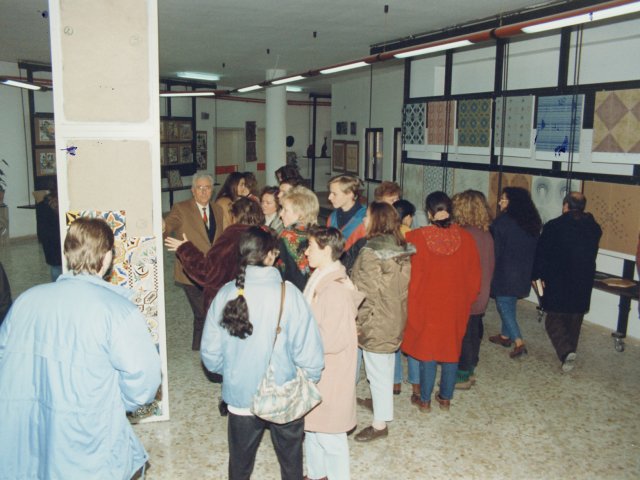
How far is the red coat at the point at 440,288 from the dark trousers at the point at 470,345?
1.80ft

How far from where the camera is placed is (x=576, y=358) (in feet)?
18.1

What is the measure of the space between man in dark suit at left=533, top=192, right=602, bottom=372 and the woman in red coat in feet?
4.36

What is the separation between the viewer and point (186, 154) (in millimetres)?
15742

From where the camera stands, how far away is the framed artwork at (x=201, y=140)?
53.2ft

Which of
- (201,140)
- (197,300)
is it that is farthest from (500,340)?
(201,140)

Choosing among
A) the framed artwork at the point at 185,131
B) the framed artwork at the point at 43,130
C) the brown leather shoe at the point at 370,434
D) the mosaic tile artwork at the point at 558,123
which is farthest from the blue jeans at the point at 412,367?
the framed artwork at the point at 185,131

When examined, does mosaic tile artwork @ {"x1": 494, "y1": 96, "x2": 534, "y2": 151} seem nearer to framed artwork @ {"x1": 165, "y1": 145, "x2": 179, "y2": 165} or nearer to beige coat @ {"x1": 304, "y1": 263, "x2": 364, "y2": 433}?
beige coat @ {"x1": 304, "y1": 263, "x2": 364, "y2": 433}

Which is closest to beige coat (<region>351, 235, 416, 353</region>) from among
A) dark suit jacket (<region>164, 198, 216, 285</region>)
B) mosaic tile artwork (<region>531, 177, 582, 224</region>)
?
dark suit jacket (<region>164, 198, 216, 285</region>)

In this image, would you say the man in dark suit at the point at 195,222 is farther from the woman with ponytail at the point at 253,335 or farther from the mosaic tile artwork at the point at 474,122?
the mosaic tile artwork at the point at 474,122

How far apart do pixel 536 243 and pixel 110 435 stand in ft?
14.0

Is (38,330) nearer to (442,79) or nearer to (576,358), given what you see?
(576,358)

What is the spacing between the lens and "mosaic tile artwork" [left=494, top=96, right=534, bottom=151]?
22.6 ft

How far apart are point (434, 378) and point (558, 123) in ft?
12.4

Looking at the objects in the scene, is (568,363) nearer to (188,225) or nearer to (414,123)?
(188,225)
